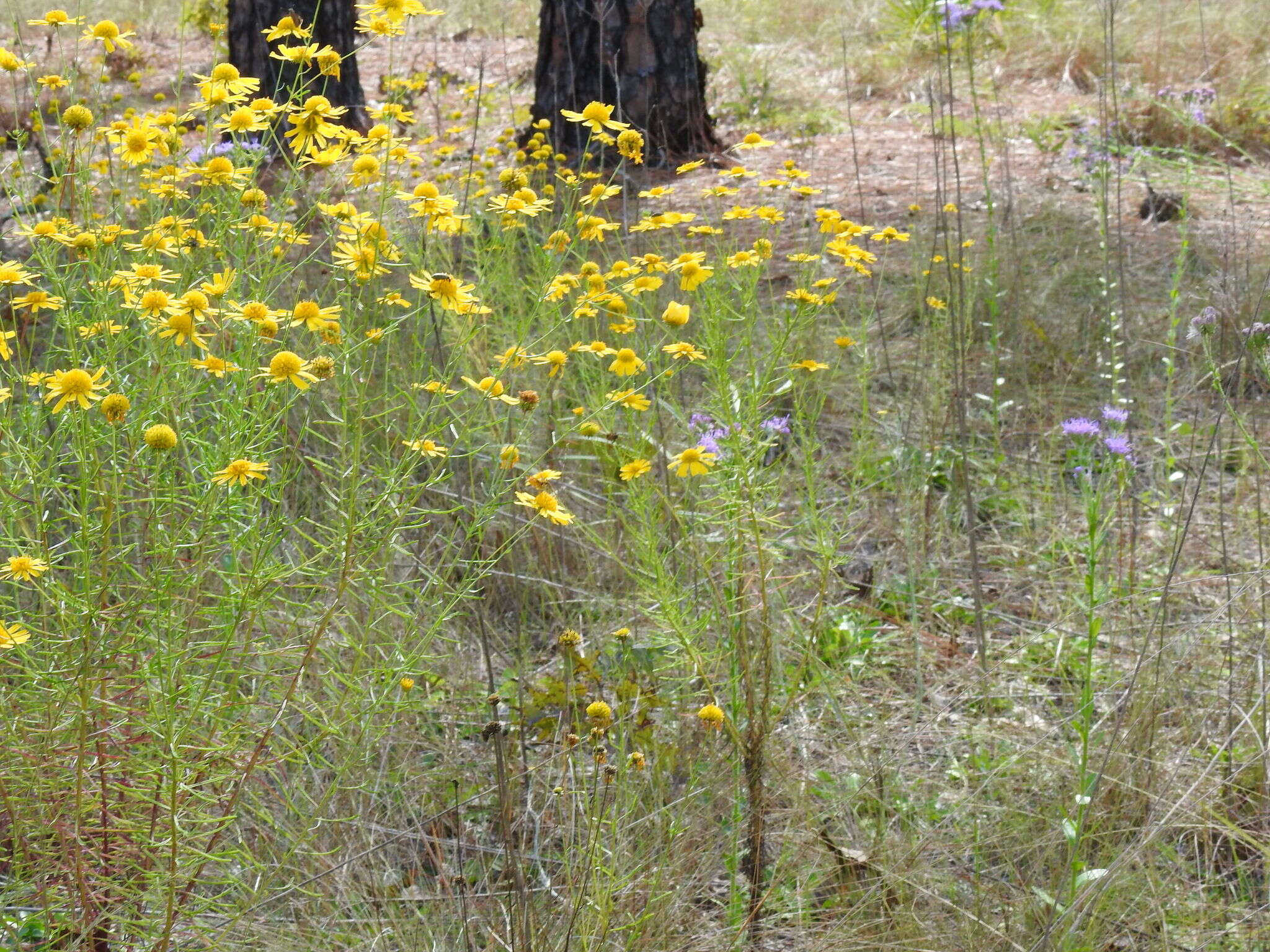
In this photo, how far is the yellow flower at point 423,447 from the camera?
126 centimetres

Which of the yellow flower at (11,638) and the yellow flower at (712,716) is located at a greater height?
the yellow flower at (11,638)

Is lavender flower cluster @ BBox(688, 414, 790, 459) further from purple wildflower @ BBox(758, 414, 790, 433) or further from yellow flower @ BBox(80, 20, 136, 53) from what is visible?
yellow flower @ BBox(80, 20, 136, 53)

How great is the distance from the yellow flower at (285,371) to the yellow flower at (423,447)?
→ 5.3 inches

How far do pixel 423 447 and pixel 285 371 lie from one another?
0.70ft

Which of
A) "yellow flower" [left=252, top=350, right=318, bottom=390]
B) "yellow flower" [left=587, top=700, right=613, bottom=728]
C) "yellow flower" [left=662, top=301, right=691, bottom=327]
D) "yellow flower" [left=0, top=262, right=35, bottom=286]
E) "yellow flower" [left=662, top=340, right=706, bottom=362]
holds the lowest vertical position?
"yellow flower" [left=587, top=700, right=613, bottom=728]

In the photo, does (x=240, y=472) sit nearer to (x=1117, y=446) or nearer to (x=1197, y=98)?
(x=1117, y=446)

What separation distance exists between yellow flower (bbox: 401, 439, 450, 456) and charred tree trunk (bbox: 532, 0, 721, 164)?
3431 millimetres

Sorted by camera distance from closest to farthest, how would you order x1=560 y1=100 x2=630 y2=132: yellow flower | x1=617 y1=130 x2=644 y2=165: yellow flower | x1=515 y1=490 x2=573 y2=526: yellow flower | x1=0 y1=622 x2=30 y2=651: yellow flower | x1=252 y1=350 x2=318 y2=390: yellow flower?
x1=0 y1=622 x2=30 y2=651: yellow flower
x1=252 y1=350 x2=318 y2=390: yellow flower
x1=515 y1=490 x2=573 y2=526: yellow flower
x1=617 y1=130 x2=644 y2=165: yellow flower
x1=560 y1=100 x2=630 y2=132: yellow flower

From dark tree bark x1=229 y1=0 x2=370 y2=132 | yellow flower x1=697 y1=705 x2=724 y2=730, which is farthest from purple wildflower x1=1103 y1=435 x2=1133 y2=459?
dark tree bark x1=229 y1=0 x2=370 y2=132

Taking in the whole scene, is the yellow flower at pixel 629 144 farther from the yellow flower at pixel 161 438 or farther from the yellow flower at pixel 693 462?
the yellow flower at pixel 161 438

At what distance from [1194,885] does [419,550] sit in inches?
62.5

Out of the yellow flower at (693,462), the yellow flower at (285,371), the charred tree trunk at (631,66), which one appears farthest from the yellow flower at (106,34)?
the charred tree trunk at (631,66)

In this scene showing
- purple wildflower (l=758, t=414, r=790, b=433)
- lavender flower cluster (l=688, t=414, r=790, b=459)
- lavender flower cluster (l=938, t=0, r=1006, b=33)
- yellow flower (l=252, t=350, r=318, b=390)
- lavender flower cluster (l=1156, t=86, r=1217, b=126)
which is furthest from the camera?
lavender flower cluster (l=1156, t=86, r=1217, b=126)

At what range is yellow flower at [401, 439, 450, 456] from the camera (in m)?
1.26
